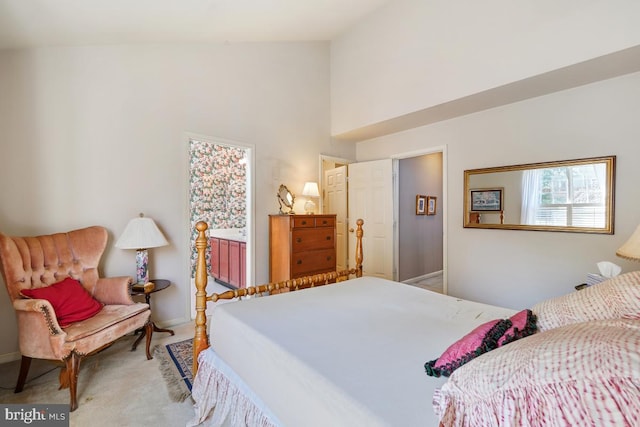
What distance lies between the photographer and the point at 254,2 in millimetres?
2998

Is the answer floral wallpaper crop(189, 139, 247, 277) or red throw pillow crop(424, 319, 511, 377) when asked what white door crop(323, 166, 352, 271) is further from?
red throw pillow crop(424, 319, 511, 377)

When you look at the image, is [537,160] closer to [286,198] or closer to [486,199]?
[486,199]

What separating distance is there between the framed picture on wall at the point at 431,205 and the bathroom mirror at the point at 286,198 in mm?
2824

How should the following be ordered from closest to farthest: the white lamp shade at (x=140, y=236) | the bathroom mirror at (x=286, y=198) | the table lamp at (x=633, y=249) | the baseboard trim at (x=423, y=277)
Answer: the table lamp at (x=633, y=249) < the white lamp shade at (x=140, y=236) < the bathroom mirror at (x=286, y=198) < the baseboard trim at (x=423, y=277)

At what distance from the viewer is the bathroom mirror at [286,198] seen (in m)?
4.28

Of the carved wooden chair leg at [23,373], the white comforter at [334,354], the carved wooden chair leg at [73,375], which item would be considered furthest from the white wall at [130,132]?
the white comforter at [334,354]

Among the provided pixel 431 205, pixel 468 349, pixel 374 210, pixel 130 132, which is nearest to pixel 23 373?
pixel 130 132

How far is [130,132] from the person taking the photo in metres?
3.05

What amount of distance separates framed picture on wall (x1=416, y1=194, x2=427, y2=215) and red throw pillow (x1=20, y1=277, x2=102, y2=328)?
4783 millimetres

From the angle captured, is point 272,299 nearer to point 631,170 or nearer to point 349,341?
point 349,341

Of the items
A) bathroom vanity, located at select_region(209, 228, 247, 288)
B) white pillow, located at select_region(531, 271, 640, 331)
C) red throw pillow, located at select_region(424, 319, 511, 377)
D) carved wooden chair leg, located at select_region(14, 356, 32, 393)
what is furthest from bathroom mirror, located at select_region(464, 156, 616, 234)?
carved wooden chair leg, located at select_region(14, 356, 32, 393)

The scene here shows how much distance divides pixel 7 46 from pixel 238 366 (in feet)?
10.4

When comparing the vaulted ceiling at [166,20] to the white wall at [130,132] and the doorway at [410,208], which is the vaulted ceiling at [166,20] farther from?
the doorway at [410,208]

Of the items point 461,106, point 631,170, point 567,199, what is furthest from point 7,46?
point 631,170
